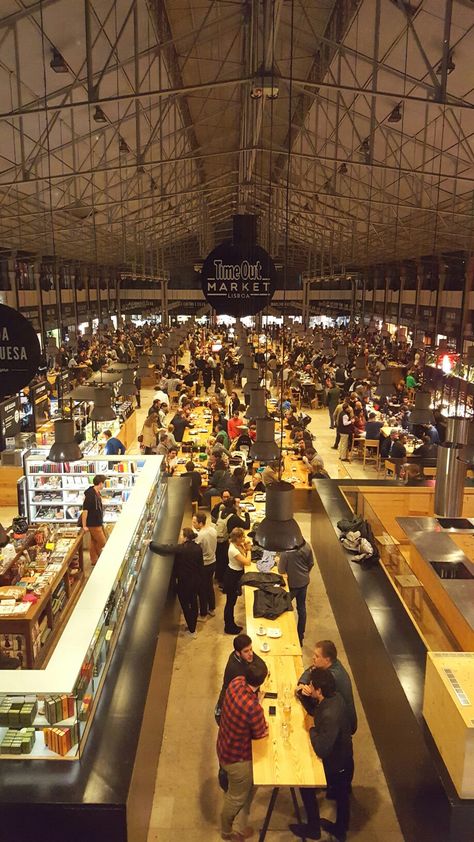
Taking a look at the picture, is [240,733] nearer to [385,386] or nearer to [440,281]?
[385,386]

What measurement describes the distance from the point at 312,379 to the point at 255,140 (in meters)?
9.93

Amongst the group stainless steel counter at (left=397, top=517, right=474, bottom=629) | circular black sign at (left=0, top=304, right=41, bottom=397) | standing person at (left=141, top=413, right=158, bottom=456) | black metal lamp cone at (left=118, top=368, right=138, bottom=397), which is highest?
circular black sign at (left=0, top=304, right=41, bottom=397)

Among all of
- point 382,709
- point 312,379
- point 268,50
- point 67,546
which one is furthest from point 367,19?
point 312,379

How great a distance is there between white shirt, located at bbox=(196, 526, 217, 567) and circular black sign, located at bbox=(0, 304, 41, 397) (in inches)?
98.7

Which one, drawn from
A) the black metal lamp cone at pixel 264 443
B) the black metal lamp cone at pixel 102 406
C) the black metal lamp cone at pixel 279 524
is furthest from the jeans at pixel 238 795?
the black metal lamp cone at pixel 102 406

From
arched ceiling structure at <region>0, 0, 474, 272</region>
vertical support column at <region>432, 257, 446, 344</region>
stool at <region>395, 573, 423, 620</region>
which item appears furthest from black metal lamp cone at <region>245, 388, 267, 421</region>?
vertical support column at <region>432, 257, 446, 344</region>

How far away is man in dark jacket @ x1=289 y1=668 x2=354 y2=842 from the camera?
4164mm

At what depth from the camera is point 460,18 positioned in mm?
8367

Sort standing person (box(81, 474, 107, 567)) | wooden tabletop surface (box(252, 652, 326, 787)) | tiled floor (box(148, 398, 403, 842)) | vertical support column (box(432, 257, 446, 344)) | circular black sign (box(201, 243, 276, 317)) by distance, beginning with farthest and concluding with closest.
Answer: vertical support column (box(432, 257, 446, 344)), standing person (box(81, 474, 107, 567)), circular black sign (box(201, 243, 276, 317)), tiled floor (box(148, 398, 403, 842)), wooden tabletop surface (box(252, 652, 326, 787))

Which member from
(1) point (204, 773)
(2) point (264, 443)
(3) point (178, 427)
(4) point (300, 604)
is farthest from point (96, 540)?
(3) point (178, 427)

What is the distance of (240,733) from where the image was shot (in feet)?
13.8

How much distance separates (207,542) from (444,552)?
243 centimetres

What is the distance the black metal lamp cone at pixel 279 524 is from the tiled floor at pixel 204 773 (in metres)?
1.85

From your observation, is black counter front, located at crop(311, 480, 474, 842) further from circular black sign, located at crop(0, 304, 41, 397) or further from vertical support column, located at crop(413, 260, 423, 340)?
vertical support column, located at crop(413, 260, 423, 340)
